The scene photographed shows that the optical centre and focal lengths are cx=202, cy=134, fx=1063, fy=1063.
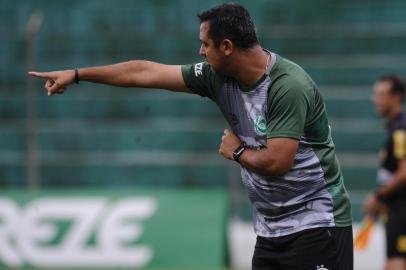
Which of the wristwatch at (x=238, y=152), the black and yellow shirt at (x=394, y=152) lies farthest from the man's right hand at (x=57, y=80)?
the black and yellow shirt at (x=394, y=152)

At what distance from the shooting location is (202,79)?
202 inches

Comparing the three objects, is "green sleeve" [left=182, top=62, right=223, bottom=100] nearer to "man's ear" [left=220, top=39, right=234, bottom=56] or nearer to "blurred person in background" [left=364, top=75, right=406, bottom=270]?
"man's ear" [left=220, top=39, right=234, bottom=56]

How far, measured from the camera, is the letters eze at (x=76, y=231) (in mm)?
10320

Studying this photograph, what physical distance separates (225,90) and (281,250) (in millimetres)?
803

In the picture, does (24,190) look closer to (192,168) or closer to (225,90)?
(192,168)

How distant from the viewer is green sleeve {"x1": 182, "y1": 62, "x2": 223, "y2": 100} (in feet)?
16.6

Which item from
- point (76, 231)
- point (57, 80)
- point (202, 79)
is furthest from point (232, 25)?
point (76, 231)

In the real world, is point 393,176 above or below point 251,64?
below

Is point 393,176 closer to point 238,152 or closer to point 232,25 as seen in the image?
point 238,152


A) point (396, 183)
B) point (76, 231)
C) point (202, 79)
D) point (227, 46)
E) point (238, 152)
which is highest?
point (227, 46)

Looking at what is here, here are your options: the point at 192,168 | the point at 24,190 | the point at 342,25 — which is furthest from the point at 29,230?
the point at 342,25

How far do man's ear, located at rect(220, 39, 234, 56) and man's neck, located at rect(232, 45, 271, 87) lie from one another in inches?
1.9

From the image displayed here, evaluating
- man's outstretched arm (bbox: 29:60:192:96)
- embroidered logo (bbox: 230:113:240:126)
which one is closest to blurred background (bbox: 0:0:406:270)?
man's outstretched arm (bbox: 29:60:192:96)

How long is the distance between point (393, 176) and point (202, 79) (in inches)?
169
